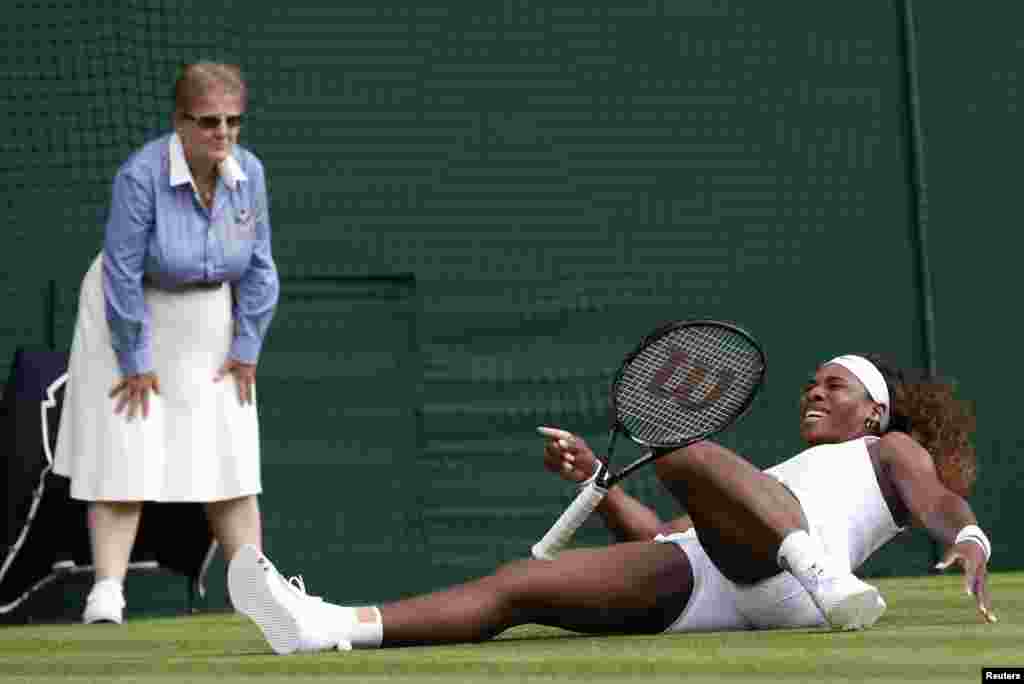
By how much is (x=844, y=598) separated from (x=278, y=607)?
1027mm

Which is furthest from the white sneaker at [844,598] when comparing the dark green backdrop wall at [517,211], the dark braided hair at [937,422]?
the dark green backdrop wall at [517,211]

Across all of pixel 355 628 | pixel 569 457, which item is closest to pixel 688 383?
pixel 569 457

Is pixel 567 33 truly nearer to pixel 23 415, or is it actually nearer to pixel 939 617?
pixel 23 415

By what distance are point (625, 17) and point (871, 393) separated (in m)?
4.06

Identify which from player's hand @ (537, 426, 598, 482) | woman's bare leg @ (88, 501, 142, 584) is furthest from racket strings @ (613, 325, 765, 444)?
woman's bare leg @ (88, 501, 142, 584)

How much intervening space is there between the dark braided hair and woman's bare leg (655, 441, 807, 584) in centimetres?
75

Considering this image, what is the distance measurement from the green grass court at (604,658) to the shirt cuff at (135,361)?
4.71 feet

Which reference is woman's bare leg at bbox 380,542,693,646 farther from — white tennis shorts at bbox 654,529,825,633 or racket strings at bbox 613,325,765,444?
racket strings at bbox 613,325,765,444

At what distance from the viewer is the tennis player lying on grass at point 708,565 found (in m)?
4.10

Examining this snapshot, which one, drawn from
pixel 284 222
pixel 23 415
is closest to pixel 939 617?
pixel 23 415

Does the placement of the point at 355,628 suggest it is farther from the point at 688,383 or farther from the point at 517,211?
the point at 517,211

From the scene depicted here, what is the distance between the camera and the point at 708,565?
442cm

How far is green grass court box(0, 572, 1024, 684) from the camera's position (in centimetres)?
353

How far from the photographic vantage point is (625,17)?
8.75 m
